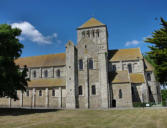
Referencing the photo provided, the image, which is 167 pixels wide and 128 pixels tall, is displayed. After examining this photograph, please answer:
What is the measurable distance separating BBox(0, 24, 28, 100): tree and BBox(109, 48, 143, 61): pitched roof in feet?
83.9

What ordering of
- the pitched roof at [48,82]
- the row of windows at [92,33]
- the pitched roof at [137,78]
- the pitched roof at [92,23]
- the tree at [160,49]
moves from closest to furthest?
1. the tree at [160,49]
2. the pitched roof at [137,78]
3. the pitched roof at [48,82]
4. the row of windows at [92,33]
5. the pitched roof at [92,23]

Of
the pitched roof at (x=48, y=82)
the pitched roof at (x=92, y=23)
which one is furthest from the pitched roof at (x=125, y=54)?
the pitched roof at (x=48, y=82)

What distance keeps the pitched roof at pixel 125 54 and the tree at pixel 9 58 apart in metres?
25.6

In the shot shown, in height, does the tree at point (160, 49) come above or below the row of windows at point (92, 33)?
below

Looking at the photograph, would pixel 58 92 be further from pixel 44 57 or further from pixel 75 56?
pixel 44 57

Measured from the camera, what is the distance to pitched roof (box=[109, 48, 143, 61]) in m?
43.5

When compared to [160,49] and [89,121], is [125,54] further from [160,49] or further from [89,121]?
[89,121]

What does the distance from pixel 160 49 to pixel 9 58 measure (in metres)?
21.7

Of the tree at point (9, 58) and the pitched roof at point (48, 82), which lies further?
the pitched roof at point (48, 82)

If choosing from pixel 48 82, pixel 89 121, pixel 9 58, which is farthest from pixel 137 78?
pixel 9 58

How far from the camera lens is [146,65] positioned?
143 ft

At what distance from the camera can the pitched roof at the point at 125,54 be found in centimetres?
4350

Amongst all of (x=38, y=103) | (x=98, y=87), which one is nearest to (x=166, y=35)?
(x=98, y=87)

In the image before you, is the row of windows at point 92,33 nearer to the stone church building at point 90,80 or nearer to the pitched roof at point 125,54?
the stone church building at point 90,80
